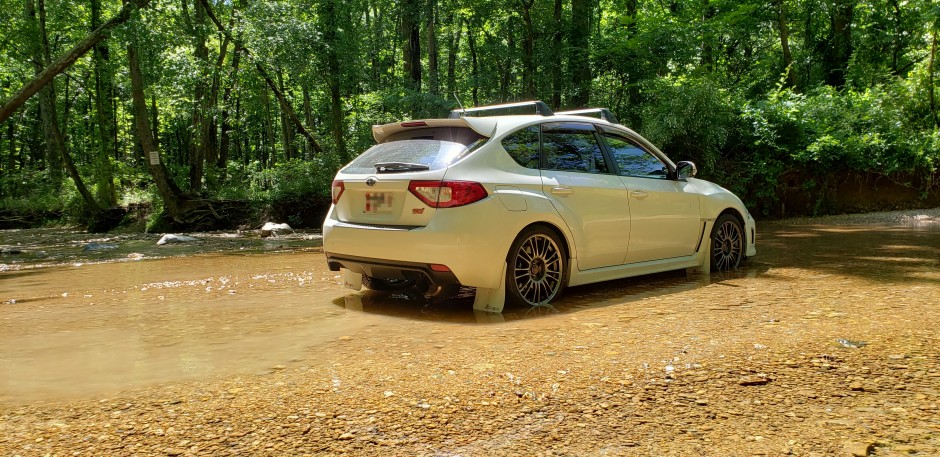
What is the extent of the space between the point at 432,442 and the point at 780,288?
4.43 metres

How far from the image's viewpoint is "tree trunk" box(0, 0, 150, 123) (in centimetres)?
1292

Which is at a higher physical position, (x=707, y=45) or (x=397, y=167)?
(x=707, y=45)

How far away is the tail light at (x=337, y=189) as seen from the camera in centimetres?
533

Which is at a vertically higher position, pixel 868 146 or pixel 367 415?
pixel 868 146

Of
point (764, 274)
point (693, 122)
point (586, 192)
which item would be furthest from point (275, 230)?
point (764, 274)

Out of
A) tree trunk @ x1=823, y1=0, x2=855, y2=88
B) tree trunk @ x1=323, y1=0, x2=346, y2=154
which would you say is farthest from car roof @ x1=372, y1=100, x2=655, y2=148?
tree trunk @ x1=823, y1=0, x2=855, y2=88

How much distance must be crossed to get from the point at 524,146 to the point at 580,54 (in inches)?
592

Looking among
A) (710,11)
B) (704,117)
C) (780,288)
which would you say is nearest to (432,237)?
(780,288)

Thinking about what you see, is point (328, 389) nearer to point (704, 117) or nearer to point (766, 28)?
point (704, 117)

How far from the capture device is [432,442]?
2387 millimetres

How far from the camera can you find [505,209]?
4.80 metres

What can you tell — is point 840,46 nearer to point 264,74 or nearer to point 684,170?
point 684,170

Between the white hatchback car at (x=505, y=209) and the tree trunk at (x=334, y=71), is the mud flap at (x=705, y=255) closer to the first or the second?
the white hatchback car at (x=505, y=209)

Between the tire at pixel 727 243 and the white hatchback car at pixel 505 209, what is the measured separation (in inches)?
25.7
